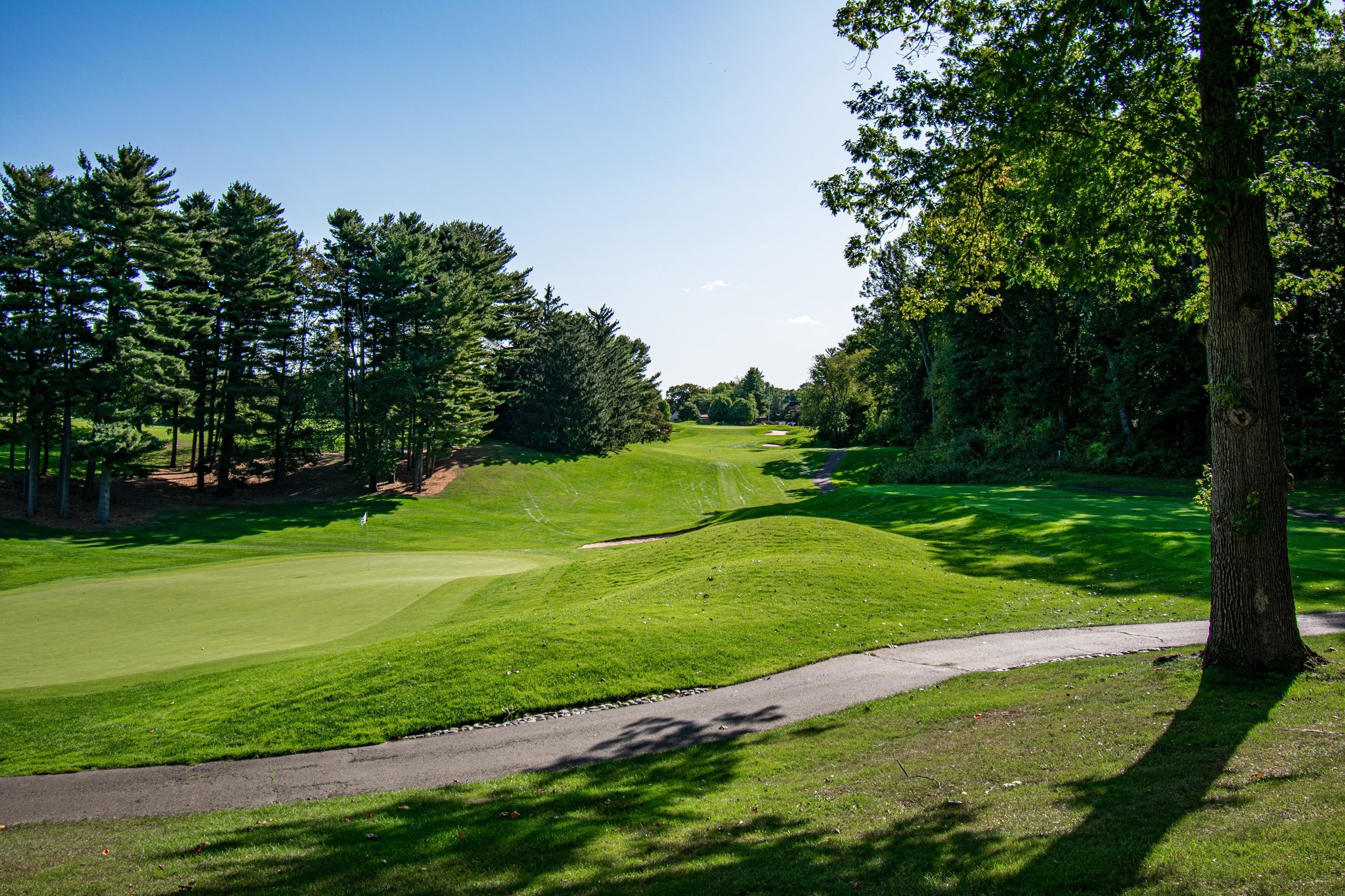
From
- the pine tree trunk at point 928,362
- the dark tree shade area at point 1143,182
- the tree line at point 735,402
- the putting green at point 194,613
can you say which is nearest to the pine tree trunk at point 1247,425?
the dark tree shade area at point 1143,182

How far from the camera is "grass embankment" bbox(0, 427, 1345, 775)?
10703 mm

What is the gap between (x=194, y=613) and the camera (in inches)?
725

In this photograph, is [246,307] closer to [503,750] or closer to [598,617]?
[598,617]

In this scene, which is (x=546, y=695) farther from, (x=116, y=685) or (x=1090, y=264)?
(x=1090, y=264)

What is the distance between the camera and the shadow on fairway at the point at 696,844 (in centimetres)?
499

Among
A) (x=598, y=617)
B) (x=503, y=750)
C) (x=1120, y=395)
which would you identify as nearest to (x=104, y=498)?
(x=598, y=617)

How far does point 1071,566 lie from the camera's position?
758 inches

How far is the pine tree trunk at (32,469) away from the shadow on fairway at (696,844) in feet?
133

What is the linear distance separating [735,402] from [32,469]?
106951 millimetres

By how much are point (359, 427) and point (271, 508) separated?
309 inches

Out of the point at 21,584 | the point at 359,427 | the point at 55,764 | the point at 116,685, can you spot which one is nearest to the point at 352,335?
the point at 359,427

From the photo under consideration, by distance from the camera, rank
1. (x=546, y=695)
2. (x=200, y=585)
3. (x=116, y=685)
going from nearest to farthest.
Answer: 1. (x=546, y=695)
2. (x=116, y=685)
3. (x=200, y=585)

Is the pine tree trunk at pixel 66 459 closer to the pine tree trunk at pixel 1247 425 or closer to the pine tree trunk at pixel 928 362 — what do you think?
the pine tree trunk at pixel 1247 425

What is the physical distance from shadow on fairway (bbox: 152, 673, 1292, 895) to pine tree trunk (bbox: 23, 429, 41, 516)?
40590 millimetres
